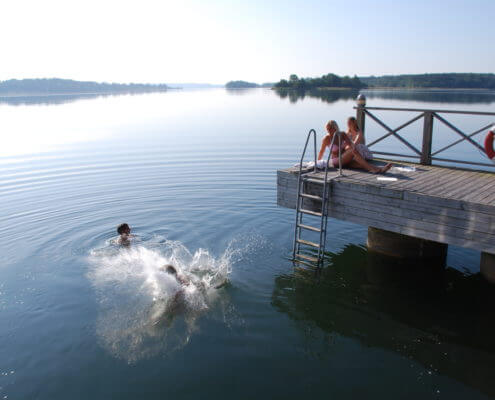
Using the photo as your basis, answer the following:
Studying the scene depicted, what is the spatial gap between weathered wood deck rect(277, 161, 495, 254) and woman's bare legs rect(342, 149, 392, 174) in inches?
7.4

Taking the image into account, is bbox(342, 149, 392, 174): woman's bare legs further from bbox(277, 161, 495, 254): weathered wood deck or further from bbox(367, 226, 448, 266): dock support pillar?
bbox(367, 226, 448, 266): dock support pillar

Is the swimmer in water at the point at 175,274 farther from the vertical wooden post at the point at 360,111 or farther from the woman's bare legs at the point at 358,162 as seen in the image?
the vertical wooden post at the point at 360,111

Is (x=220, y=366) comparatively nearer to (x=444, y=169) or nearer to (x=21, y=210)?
(x=444, y=169)

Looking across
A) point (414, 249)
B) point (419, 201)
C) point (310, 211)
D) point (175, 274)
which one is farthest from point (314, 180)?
point (175, 274)

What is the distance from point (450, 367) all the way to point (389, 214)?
308 cm

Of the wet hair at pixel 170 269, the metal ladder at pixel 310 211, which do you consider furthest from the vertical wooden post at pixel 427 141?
the wet hair at pixel 170 269

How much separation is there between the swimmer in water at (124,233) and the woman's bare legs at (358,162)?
6.23 m

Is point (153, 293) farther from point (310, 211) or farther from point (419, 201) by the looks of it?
point (419, 201)

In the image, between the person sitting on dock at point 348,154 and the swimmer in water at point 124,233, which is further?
the swimmer in water at point 124,233

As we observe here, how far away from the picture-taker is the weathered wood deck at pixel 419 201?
24.8ft

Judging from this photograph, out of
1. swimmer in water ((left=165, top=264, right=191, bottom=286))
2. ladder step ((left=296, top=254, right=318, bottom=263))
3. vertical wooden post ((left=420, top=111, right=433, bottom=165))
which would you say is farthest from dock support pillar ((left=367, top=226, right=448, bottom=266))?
swimmer in water ((left=165, top=264, right=191, bottom=286))

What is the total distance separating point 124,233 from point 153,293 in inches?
118

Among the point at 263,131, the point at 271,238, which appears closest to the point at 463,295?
the point at 271,238

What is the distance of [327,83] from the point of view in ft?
486
